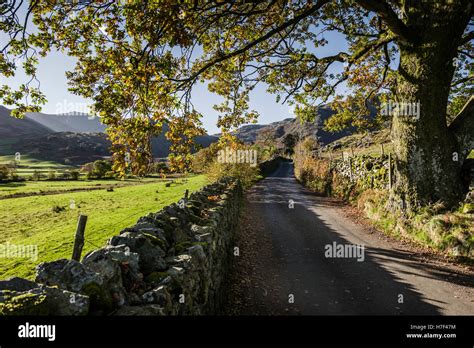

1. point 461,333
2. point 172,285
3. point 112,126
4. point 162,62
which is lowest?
point 461,333

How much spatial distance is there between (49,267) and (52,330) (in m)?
0.99

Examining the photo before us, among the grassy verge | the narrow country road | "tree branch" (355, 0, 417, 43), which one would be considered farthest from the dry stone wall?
"tree branch" (355, 0, 417, 43)

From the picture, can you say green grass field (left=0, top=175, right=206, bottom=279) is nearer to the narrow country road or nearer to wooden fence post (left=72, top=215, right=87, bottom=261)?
wooden fence post (left=72, top=215, right=87, bottom=261)

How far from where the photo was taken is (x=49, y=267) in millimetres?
3438

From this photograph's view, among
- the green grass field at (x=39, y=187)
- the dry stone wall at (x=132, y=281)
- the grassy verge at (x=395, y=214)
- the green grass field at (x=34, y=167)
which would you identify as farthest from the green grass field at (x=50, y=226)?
the green grass field at (x=34, y=167)

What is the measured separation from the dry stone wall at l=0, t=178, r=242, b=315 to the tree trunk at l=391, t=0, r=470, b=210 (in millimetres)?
9931

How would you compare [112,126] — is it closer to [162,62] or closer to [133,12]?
[162,62]

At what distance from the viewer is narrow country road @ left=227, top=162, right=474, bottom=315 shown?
706cm

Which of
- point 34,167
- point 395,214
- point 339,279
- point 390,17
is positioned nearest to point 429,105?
point 390,17

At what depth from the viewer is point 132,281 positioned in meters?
4.07

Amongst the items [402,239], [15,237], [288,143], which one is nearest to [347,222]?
[402,239]

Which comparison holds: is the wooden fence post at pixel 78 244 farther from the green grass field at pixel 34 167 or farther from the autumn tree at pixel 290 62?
the green grass field at pixel 34 167

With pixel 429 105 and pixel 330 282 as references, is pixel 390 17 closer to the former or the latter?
pixel 429 105

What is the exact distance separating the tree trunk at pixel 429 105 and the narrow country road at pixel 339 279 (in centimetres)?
298
